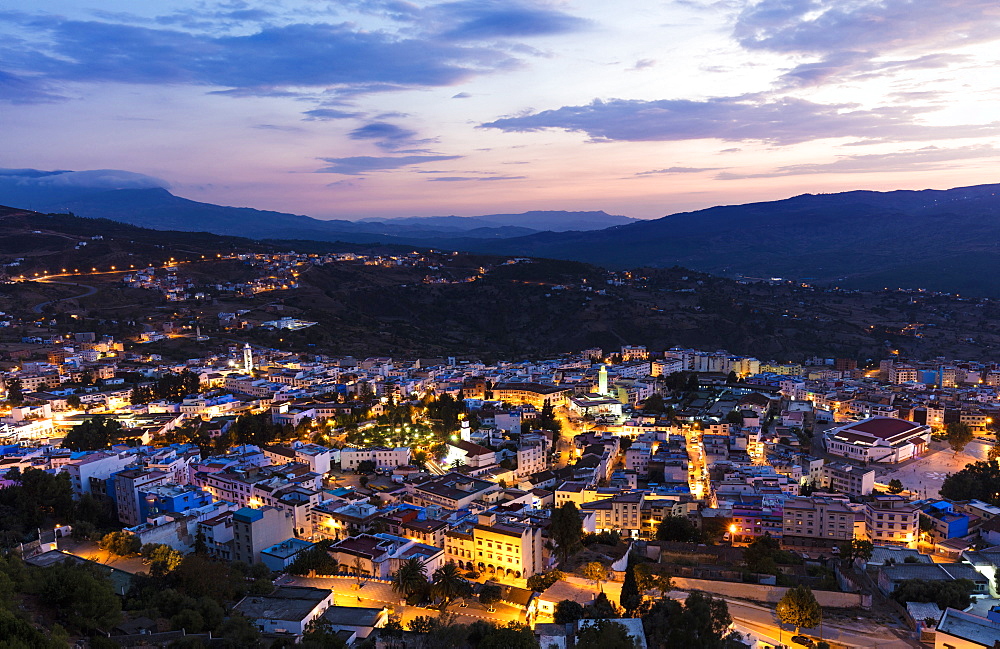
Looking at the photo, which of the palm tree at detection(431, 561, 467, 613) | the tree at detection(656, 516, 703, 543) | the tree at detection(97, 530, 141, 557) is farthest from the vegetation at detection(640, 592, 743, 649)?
the tree at detection(97, 530, 141, 557)

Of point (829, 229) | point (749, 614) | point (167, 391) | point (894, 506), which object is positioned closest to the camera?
point (749, 614)

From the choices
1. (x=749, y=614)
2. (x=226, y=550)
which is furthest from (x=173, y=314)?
(x=749, y=614)

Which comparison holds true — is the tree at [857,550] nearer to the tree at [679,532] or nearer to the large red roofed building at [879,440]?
the tree at [679,532]

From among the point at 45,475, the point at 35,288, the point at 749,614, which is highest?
the point at 35,288

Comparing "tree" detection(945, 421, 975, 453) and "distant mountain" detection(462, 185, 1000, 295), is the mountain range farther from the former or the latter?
"tree" detection(945, 421, 975, 453)

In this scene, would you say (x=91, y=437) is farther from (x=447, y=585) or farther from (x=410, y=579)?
(x=447, y=585)

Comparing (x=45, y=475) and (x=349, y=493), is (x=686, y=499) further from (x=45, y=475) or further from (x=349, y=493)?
(x=45, y=475)
